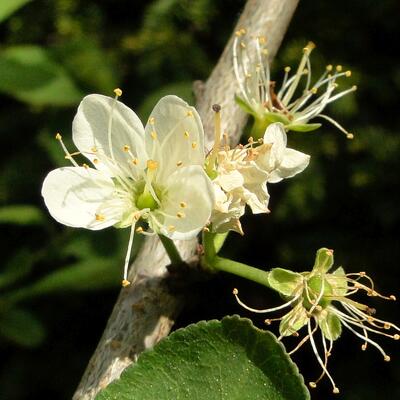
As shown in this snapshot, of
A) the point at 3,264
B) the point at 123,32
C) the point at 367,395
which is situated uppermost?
the point at 123,32

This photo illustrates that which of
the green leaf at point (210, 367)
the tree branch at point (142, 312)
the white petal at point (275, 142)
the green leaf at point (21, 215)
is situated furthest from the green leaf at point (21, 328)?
the white petal at point (275, 142)

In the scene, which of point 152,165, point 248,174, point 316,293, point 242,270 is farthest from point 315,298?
point 152,165

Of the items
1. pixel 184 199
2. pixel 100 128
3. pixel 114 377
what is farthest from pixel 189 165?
pixel 114 377

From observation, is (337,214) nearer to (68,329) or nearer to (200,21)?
(200,21)

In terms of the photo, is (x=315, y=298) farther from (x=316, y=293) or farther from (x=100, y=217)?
(x=100, y=217)

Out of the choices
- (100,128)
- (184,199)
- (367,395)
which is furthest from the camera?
(367,395)

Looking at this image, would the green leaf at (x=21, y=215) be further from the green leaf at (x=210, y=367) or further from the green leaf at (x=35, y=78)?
the green leaf at (x=210, y=367)

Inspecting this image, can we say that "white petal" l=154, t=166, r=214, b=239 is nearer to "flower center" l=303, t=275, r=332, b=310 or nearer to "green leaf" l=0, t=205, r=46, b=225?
"flower center" l=303, t=275, r=332, b=310
